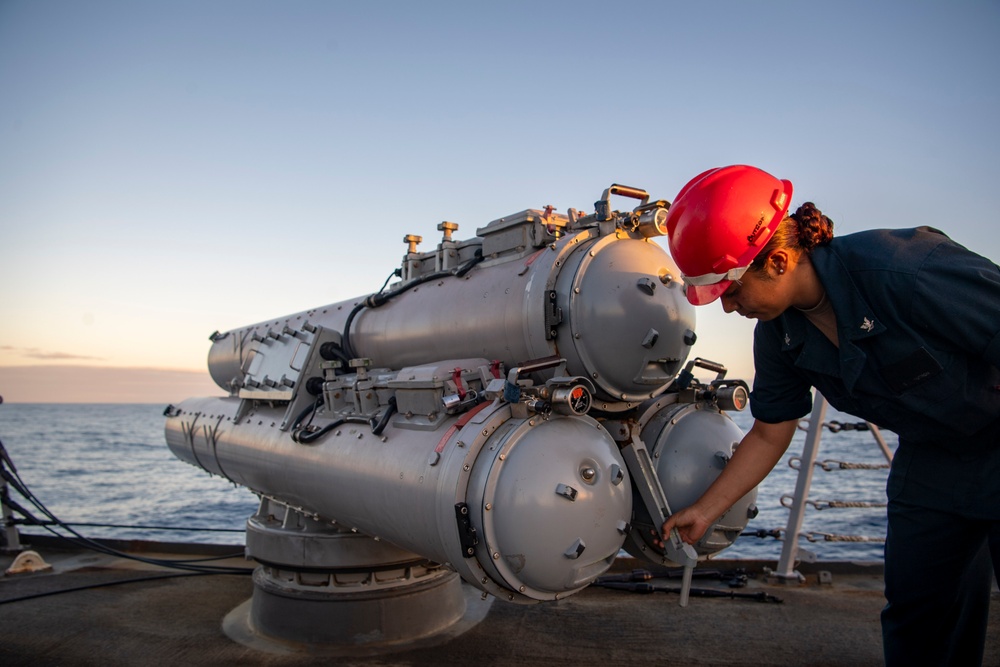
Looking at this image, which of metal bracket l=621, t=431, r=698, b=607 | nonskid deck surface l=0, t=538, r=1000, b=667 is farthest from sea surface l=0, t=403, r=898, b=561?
metal bracket l=621, t=431, r=698, b=607

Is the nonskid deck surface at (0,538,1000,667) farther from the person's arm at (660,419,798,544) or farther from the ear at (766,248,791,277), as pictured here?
the ear at (766,248,791,277)

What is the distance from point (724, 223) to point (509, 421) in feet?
4.30

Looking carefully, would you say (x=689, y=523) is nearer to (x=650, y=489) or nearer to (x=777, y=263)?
(x=650, y=489)

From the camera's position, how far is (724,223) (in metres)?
2.64

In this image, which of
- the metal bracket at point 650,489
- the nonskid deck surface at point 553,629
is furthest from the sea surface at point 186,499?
the metal bracket at point 650,489

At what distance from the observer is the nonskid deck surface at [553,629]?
4.79m

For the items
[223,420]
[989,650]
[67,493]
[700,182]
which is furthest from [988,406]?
[67,493]

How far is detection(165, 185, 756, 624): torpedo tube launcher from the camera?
317 centimetres

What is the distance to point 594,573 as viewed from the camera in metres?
3.28

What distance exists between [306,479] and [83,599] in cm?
316

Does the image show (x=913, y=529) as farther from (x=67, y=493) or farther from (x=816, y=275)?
(x=67, y=493)

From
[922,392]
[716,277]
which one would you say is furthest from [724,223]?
[922,392]

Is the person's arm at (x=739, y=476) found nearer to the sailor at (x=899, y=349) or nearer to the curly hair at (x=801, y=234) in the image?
the sailor at (x=899, y=349)

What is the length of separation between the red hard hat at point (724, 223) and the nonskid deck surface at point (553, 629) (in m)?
2.95
